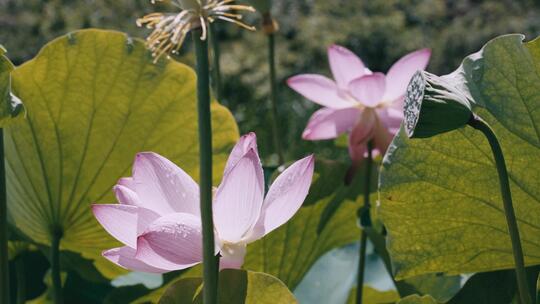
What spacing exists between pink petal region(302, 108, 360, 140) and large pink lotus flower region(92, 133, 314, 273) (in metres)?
0.34

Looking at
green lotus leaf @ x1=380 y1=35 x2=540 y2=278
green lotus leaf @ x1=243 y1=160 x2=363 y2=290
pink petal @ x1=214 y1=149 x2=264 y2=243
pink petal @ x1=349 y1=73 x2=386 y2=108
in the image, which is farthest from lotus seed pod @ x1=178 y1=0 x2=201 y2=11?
pink petal @ x1=349 y1=73 x2=386 y2=108

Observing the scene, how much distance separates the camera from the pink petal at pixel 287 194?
0.49 metres

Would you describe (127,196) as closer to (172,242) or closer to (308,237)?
(172,242)

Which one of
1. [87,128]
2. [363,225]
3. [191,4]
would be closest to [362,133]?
[363,225]

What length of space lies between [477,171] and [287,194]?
145mm

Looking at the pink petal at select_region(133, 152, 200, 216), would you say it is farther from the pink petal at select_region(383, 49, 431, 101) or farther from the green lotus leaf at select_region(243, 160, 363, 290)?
the pink petal at select_region(383, 49, 431, 101)

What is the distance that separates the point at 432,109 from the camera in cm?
44

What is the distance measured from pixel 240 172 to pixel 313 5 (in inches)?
194

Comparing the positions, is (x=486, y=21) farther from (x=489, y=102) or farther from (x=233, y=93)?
(x=489, y=102)

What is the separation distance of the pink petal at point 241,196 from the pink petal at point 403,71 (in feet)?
1.20

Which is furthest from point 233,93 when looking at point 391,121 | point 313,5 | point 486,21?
point 391,121

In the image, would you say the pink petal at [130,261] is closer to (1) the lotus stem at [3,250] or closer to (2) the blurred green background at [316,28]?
(1) the lotus stem at [3,250]

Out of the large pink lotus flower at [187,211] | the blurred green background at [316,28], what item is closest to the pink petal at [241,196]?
the large pink lotus flower at [187,211]

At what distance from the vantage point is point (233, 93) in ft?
13.4
